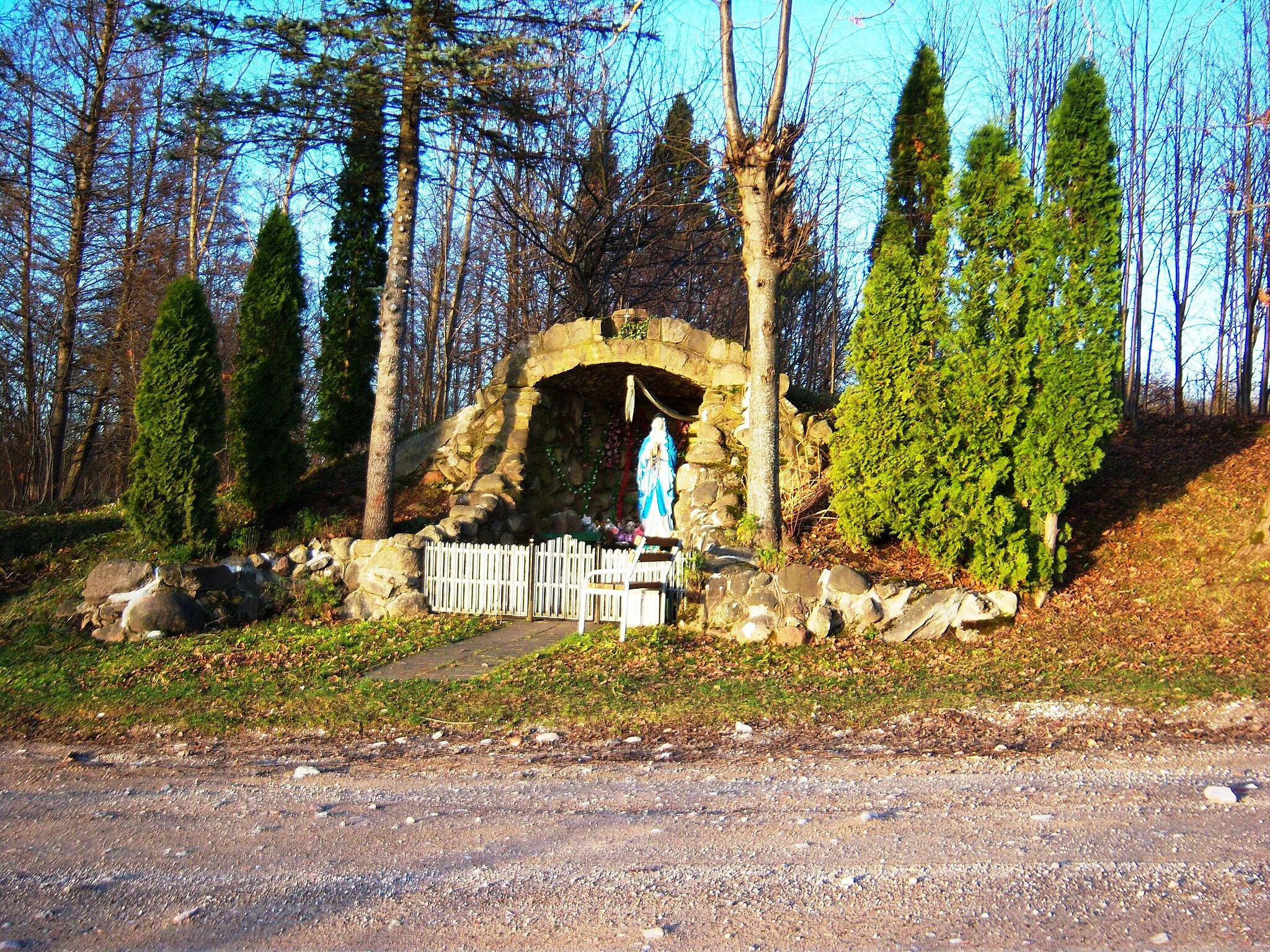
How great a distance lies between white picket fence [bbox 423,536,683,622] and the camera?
998cm

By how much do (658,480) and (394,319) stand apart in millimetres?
3754

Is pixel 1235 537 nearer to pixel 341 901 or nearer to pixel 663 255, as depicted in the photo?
pixel 341 901

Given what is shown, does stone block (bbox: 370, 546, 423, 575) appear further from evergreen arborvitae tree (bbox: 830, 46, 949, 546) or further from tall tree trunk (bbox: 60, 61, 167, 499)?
tall tree trunk (bbox: 60, 61, 167, 499)

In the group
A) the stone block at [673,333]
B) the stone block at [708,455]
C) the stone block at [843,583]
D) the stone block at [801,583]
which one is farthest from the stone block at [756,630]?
the stone block at [673,333]

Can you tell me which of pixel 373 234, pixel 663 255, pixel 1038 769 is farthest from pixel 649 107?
pixel 1038 769

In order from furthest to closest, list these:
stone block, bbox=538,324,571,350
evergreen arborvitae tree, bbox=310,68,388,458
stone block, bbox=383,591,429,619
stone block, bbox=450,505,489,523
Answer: evergreen arborvitae tree, bbox=310,68,388,458 → stone block, bbox=538,324,571,350 → stone block, bbox=450,505,489,523 → stone block, bbox=383,591,429,619

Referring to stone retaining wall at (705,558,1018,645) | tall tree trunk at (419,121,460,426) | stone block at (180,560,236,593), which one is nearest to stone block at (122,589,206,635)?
stone block at (180,560,236,593)

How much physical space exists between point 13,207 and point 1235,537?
20559mm

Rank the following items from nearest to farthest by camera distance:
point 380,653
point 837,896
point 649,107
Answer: point 837,896 → point 380,653 → point 649,107

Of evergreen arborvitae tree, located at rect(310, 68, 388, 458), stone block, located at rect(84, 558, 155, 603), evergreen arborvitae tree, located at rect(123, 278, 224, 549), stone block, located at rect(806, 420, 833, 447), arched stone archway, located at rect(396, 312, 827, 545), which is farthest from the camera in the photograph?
evergreen arborvitae tree, located at rect(310, 68, 388, 458)

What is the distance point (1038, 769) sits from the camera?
499 centimetres

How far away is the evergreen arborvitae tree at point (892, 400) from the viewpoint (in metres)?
9.31

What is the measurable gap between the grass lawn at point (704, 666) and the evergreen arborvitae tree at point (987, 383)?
2.06 feet

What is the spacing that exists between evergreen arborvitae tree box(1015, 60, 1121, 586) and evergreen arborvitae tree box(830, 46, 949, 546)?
930 mm
